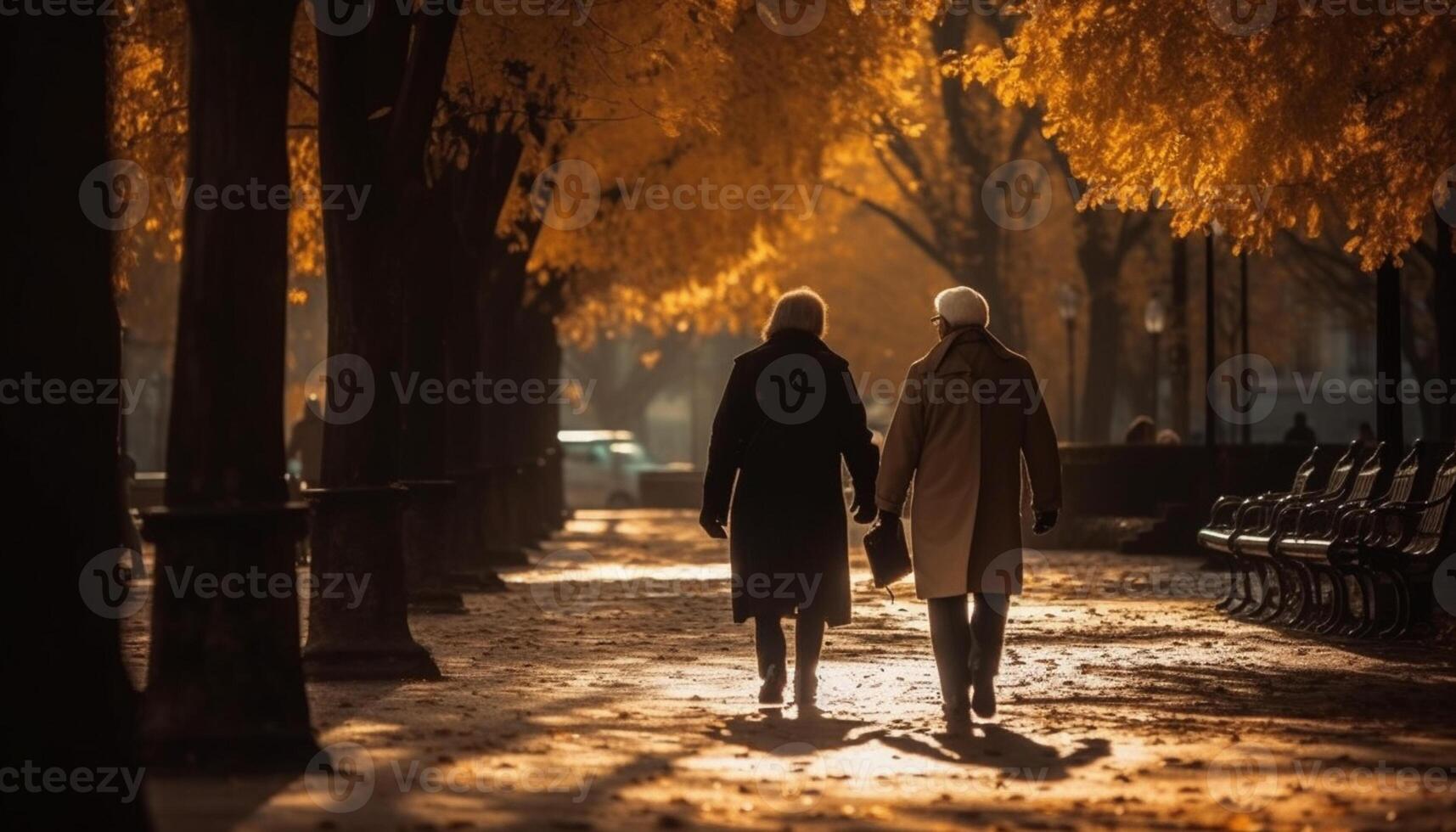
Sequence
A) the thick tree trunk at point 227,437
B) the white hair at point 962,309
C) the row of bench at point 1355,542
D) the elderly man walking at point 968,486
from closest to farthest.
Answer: the thick tree trunk at point 227,437 < the elderly man walking at point 968,486 < the white hair at point 962,309 < the row of bench at point 1355,542

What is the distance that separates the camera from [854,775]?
10219 mm

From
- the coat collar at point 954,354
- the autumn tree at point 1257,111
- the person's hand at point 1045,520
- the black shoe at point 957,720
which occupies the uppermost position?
the autumn tree at point 1257,111

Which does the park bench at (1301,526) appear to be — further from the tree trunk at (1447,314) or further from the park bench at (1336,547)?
the tree trunk at (1447,314)

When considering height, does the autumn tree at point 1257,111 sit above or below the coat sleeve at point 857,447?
above

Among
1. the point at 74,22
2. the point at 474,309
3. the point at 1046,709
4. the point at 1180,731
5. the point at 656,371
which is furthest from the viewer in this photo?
the point at 656,371

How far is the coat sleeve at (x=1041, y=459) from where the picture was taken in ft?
40.4

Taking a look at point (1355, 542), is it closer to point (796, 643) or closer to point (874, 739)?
point (796, 643)

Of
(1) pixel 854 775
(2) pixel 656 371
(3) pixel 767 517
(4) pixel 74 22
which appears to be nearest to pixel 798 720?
(3) pixel 767 517

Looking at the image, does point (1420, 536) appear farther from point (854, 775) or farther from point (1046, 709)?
point (854, 775)

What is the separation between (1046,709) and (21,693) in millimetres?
6357

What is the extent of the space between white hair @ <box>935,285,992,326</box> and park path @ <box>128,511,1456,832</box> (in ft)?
5.81

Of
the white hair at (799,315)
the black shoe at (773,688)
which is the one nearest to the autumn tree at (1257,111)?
the white hair at (799,315)

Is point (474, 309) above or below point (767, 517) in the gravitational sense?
above

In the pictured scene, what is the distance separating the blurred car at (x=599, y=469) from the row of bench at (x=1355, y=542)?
48.7m
